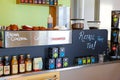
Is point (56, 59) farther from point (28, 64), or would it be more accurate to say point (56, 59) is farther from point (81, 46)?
point (81, 46)

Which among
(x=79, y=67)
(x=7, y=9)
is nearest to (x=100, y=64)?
(x=79, y=67)

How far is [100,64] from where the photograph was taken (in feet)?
8.98

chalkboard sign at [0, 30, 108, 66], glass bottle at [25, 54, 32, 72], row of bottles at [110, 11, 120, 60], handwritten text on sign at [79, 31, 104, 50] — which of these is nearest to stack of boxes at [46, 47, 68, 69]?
chalkboard sign at [0, 30, 108, 66]

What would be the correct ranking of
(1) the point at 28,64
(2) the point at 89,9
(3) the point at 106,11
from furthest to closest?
(2) the point at 89,9 → (3) the point at 106,11 → (1) the point at 28,64

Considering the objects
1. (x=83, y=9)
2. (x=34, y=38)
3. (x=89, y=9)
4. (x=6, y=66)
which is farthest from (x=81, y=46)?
(x=89, y=9)

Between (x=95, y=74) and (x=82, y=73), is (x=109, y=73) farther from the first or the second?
(x=82, y=73)

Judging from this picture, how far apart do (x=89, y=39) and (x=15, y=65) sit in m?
1.04

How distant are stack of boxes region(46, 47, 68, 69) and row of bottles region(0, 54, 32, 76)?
23cm

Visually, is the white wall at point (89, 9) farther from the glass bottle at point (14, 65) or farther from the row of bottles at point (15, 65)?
the glass bottle at point (14, 65)

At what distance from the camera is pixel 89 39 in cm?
275

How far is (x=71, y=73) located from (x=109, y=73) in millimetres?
623

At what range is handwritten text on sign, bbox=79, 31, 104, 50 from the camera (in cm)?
267

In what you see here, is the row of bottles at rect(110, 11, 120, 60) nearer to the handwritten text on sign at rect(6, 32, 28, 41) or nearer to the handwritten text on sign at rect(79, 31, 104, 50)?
the handwritten text on sign at rect(79, 31, 104, 50)

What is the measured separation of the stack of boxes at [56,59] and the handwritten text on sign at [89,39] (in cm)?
35
